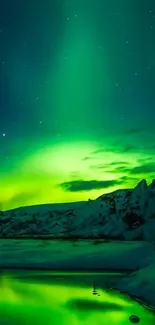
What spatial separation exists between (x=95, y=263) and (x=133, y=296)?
7965cm

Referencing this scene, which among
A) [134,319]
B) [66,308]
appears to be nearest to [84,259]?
[66,308]

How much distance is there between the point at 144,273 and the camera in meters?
44.4

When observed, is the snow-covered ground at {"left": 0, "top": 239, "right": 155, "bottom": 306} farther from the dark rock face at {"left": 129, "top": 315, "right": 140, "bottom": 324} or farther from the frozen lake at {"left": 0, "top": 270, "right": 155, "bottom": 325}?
the dark rock face at {"left": 129, "top": 315, "right": 140, "bottom": 324}

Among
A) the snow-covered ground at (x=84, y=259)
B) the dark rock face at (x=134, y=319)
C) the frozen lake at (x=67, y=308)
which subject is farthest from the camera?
the snow-covered ground at (x=84, y=259)

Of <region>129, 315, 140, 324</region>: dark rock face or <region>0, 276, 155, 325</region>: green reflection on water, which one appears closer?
<region>129, 315, 140, 324</region>: dark rock face

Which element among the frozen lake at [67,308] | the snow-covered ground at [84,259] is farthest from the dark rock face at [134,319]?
the snow-covered ground at [84,259]

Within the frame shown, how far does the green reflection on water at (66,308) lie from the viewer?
31.6m

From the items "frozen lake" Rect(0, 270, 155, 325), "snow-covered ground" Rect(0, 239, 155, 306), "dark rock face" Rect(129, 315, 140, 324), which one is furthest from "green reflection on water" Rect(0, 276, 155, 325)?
"snow-covered ground" Rect(0, 239, 155, 306)

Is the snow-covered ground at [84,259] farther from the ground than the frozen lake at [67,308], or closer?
farther from the ground

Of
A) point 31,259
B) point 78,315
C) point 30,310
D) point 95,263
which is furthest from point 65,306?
point 31,259

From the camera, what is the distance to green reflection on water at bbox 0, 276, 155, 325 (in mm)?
31609

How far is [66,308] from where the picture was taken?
39250 mm

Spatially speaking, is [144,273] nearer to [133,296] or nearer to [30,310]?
[133,296]

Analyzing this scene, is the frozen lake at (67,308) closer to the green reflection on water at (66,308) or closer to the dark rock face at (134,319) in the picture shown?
the green reflection on water at (66,308)
